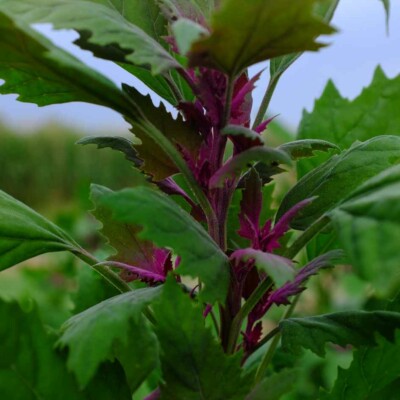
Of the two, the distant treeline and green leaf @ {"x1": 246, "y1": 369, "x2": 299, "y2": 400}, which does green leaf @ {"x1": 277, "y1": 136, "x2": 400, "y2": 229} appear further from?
the distant treeline

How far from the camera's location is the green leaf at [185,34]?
0.37 m

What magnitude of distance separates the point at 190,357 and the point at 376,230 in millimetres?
151

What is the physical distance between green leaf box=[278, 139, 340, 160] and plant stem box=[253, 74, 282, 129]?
37 mm

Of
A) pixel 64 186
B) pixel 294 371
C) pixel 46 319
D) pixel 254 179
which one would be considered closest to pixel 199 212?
pixel 254 179

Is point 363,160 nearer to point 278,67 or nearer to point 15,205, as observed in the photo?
point 278,67

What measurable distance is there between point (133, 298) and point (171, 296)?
0.04 meters

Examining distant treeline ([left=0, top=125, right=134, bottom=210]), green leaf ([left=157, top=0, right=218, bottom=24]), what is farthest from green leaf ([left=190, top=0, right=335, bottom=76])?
distant treeline ([left=0, top=125, right=134, bottom=210])

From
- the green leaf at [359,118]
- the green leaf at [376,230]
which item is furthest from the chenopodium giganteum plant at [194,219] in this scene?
the green leaf at [359,118]

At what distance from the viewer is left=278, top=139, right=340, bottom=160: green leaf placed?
514 millimetres

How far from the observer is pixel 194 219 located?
0.49 metres

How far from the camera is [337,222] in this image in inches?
16.1

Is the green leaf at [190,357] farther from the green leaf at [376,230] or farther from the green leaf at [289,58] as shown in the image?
the green leaf at [289,58]

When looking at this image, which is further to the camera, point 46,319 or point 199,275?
point 46,319

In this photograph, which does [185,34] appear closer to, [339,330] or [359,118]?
[339,330]
